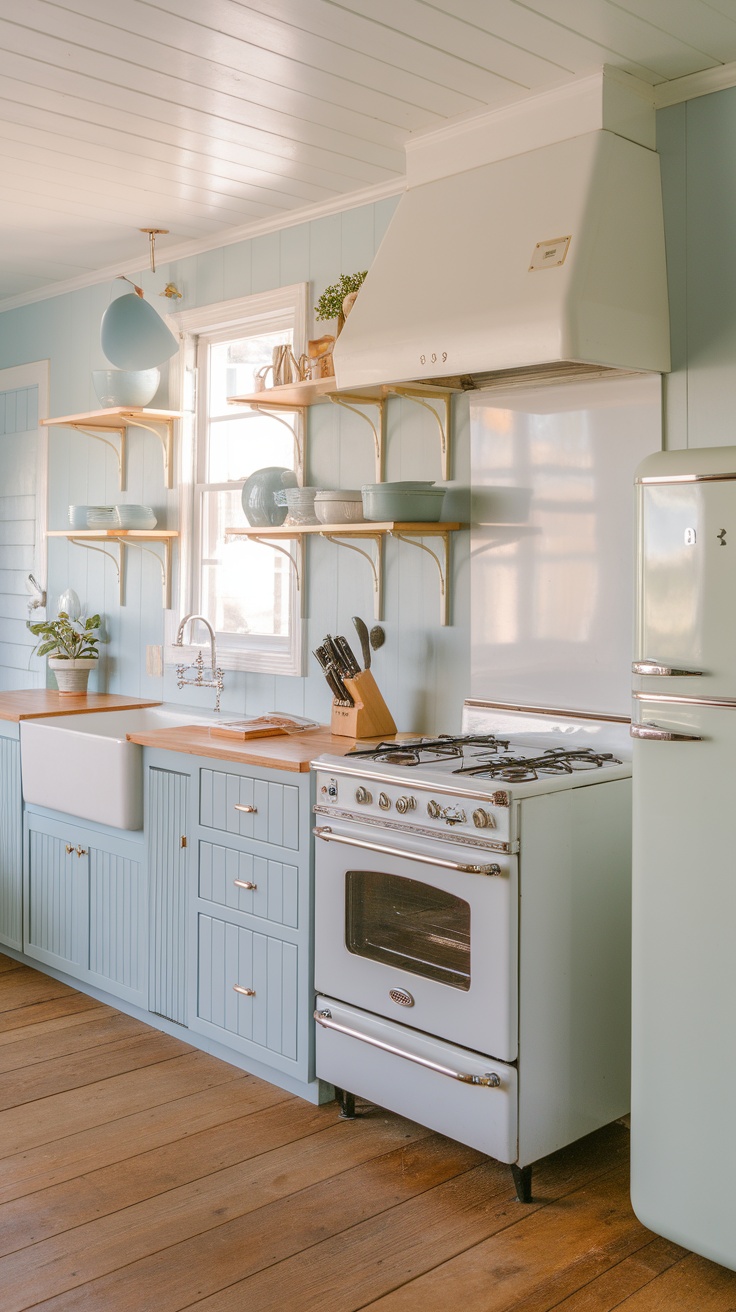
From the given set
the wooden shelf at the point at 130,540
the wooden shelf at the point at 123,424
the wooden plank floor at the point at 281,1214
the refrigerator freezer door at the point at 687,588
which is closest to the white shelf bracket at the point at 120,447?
the wooden shelf at the point at 123,424

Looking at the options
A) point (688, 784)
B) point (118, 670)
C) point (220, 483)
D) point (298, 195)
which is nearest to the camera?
point (688, 784)

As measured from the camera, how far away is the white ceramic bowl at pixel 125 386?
165 inches

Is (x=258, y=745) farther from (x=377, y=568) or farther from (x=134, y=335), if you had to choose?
(x=134, y=335)

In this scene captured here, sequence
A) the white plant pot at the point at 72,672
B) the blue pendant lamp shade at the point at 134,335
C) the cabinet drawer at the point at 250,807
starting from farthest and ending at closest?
1. the white plant pot at the point at 72,672
2. the blue pendant lamp shade at the point at 134,335
3. the cabinet drawer at the point at 250,807

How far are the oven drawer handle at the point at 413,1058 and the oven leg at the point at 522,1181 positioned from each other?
0.65 ft

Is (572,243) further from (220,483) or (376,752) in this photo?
(220,483)

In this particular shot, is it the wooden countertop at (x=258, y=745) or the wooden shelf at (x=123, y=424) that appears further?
the wooden shelf at (x=123, y=424)

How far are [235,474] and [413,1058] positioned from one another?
224 centimetres

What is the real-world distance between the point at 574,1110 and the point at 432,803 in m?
0.78

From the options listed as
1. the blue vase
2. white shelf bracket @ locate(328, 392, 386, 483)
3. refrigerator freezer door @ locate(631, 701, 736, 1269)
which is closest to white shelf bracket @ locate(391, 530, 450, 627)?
white shelf bracket @ locate(328, 392, 386, 483)

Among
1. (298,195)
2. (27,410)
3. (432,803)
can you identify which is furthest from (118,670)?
(432,803)

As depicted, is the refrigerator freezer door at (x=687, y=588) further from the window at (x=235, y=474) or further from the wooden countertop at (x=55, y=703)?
the wooden countertop at (x=55, y=703)

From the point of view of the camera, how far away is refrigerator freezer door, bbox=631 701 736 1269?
7.07ft

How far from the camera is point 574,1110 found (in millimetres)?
2592
